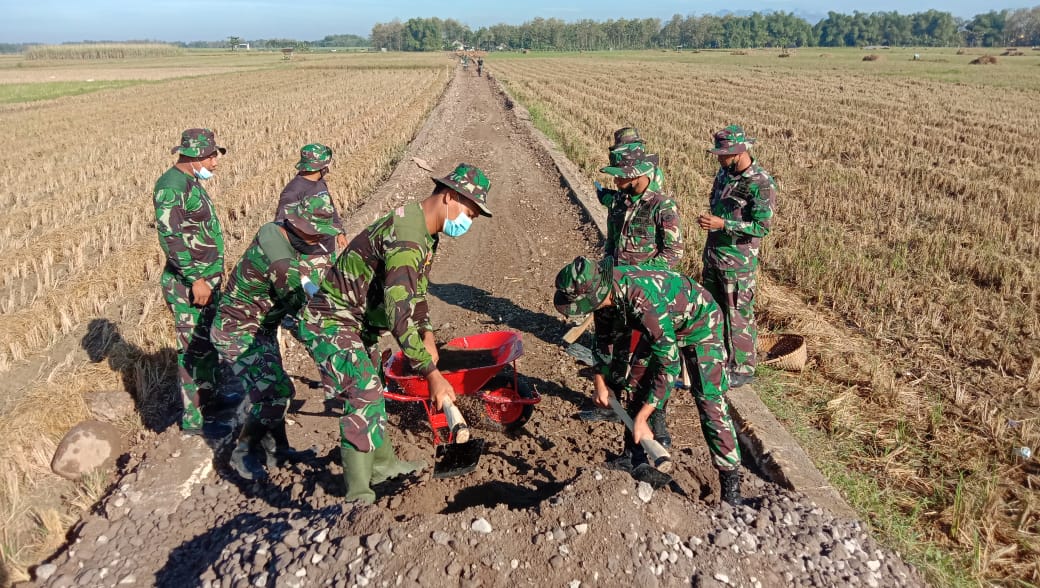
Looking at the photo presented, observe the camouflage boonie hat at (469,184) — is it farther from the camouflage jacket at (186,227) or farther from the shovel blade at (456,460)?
the camouflage jacket at (186,227)

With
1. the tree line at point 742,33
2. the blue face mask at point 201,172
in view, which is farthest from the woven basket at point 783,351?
the tree line at point 742,33

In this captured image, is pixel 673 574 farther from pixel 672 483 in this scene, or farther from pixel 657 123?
pixel 657 123

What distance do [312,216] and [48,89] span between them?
1614 inches

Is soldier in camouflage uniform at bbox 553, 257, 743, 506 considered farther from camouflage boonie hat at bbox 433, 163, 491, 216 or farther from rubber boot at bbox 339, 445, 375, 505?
rubber boot at bbox 339, 445, 375, 505

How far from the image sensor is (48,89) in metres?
36.0

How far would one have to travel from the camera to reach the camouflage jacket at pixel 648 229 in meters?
4.79

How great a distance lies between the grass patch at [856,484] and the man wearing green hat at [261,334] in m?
3.45

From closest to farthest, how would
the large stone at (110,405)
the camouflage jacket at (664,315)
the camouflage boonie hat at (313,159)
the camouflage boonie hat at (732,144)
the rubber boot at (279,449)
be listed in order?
the camouflage jacket at (664,315) < the rubber boot at (279,449) < the camouflage boonie hat at (732,144) < the large stone at (110,405) < the camouflage boonie hat at (313,159)

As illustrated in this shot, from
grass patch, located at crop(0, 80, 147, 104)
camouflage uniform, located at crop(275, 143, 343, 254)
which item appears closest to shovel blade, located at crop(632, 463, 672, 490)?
camouflage uniform, located at crop(275, 143, 343, 254)

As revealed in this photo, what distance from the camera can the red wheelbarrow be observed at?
4.38 m

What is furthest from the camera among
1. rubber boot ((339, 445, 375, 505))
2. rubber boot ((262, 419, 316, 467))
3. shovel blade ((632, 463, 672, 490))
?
rubber boot ((262, 419, 316, 467))

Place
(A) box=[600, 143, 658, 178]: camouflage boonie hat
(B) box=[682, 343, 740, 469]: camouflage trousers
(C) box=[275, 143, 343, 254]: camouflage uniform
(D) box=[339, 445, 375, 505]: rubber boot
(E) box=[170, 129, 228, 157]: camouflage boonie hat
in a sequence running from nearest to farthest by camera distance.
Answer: (D) box=[339, 445, 375, 505]: rubber boot
(B) box=[682, 343, 740, 469]: camouflage trousers
(E) box=[170, 129, 228, 157]: camouflage boonie hat
(A) box=[600, 143, 658, 178]: camouflage boonie hat
(C) box=[275, 143, 343, 254]: camouflage uniform

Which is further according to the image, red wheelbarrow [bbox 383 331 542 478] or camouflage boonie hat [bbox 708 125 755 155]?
camouflage boonie hat [bbox 708 125 755 155]

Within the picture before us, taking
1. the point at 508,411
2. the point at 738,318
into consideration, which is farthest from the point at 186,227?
the point at 738,318
